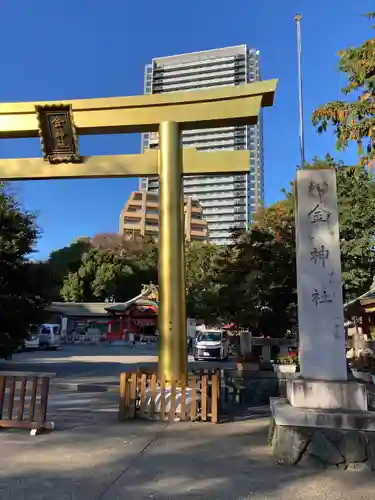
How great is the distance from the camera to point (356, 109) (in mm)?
11492

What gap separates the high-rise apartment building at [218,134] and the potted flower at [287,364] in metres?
46.5

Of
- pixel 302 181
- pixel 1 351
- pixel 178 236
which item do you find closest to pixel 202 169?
pixel 178 236

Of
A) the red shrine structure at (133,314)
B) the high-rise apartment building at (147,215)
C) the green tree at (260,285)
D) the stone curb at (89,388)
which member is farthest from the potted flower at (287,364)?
the high-rise apartment building at (147,215)

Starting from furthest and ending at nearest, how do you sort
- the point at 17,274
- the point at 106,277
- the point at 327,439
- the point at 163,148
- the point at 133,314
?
the point at 106,277, the point at 133,314, the point at 17,274, the point at 163,148, the point at 327,439

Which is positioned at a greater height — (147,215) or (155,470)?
(147,215)

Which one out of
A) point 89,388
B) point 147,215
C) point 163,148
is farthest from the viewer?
point 147,215

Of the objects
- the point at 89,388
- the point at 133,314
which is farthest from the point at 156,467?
the point at 133,314

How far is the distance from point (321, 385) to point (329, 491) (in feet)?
4.60

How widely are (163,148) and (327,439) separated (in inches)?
248

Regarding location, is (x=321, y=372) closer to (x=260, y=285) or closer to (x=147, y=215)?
(x=260, y=285)

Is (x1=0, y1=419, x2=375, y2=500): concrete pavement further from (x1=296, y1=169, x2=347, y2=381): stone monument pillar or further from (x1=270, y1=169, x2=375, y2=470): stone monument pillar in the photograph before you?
(x1=296, y1=169, x2=347, y2=381): stone monument pillar

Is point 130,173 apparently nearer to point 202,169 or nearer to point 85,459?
point 202,169

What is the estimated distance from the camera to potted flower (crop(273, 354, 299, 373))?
12385 millimetres

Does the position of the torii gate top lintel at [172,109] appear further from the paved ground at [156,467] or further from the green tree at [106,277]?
the green tree at [106,277]
